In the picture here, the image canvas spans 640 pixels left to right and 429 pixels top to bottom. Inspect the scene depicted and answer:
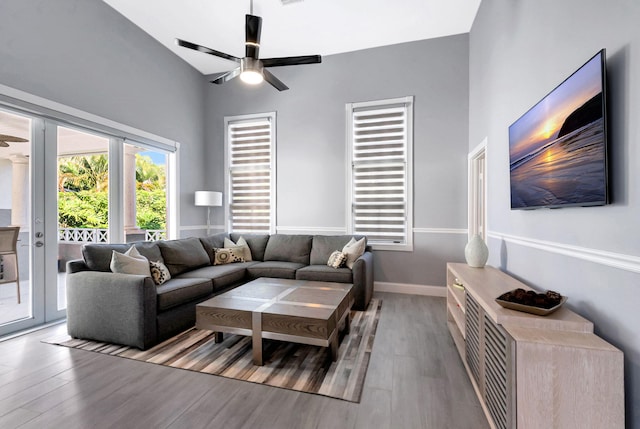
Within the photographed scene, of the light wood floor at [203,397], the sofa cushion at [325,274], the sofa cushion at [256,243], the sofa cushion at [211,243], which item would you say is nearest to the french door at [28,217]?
the light wood floor at [203,397]

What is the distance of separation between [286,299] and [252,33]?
253 centimetres

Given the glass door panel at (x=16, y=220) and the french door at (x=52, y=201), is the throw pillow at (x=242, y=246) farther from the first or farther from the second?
the glass door panel at (x=16, y=220)

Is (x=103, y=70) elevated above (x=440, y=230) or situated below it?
above

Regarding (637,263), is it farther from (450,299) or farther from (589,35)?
(450,299)

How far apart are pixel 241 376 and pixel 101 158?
3.32m

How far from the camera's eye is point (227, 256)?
4156mm

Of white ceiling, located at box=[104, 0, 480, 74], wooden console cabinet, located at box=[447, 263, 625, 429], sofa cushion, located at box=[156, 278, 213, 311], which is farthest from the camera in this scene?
white ceiling, located at box=[104, 0, 480, 74]

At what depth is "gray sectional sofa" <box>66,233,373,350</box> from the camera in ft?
8.26

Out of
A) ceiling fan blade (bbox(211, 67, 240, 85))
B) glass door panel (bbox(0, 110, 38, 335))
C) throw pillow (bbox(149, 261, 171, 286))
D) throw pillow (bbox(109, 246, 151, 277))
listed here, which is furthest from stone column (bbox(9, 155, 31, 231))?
ceiling fan blade (bbox(211, 67, 240, 85))

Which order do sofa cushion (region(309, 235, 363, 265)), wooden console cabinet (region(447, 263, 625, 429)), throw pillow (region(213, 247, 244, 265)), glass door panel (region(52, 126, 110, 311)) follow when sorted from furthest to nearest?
sofa cushion (region(309, 235, 363, 265)), throw pillow (region(213, 247, 244, 265)), glass door panel (region(52, 126, 110, 311)), wooden console cabinet (region(447, 263, 625, 429))

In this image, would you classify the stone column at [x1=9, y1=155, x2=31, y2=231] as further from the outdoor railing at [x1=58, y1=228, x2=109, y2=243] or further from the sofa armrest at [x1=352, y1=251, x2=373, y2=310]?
the sofa armrest at [x1=352, y1=251, x2=373, y2=310]

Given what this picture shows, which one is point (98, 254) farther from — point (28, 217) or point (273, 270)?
point (273, 270)

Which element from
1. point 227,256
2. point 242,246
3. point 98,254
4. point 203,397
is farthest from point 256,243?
point 203,397

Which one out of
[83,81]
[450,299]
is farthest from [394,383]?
[83,81]
